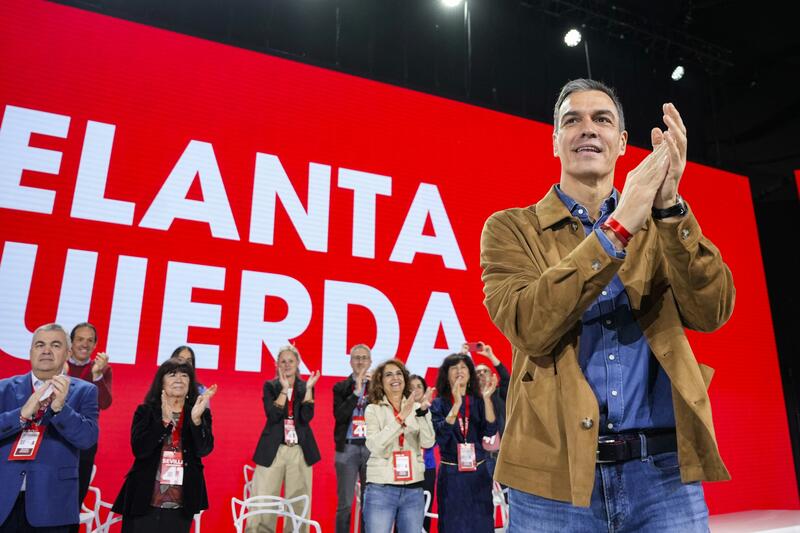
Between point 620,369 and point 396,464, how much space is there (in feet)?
9.12

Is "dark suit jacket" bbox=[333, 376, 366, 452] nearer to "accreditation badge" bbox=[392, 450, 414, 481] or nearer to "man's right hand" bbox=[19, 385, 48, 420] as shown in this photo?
"accreditation badge" bbox=[392, 450, 414, 481]

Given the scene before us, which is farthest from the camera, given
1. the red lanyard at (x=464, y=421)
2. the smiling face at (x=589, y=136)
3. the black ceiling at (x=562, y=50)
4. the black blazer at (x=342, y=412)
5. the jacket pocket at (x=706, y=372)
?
the black ceiling at (x=562, y=50)

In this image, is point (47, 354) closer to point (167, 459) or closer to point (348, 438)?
point (167, 459)

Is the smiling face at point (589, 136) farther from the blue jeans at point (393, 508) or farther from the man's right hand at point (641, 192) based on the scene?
the blue jeans at point (393, 508)

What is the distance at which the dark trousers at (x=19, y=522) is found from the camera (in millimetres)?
2635

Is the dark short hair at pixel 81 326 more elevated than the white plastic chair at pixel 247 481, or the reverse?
the dark short hair at pixel 81 326

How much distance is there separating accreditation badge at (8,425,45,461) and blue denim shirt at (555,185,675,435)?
2726 mm

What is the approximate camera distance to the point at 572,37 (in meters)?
7.05

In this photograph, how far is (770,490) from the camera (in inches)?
247

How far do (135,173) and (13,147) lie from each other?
802 mm

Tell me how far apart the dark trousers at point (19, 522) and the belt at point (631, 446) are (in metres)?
2.72

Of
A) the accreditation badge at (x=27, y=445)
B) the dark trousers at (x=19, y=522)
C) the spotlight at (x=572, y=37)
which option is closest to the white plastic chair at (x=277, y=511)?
the dark trousers at (x=19, y=522)

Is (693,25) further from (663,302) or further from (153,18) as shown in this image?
(663,302)

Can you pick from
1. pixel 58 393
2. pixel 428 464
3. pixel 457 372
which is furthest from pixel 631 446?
pixel 428 464
